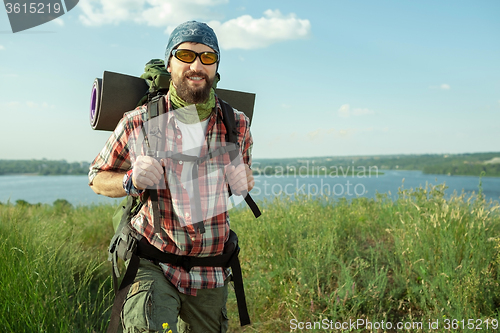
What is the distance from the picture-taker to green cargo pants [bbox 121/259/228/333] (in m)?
1.94

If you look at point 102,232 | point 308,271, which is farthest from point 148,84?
point 102,232

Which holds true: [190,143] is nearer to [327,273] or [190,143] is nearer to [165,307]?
[165,307]

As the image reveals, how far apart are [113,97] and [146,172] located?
2.83 feet

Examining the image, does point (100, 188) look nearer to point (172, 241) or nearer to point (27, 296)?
point (172, 241)

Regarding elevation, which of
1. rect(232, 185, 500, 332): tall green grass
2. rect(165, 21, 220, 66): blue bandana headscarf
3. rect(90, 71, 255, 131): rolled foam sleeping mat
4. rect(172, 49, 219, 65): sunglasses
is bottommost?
rect(232, 185, 500, 332): tall green grass

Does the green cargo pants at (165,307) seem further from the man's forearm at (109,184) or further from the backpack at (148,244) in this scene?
the man's forearm at (109,184)

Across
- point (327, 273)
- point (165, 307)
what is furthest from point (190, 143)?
point (327, 273)

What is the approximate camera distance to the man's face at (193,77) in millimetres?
2179

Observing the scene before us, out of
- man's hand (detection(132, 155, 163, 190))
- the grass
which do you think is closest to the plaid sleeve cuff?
man's hand (detection(132, 155, 163, 190))

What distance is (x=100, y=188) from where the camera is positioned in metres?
2.19

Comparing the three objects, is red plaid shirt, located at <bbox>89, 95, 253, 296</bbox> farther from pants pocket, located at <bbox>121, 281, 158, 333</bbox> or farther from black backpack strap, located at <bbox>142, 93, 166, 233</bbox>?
pants pocket, located at <bbox>121, 281, 158, 333</bbox>

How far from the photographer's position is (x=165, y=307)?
2.01 m

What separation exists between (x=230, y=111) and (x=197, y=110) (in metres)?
0.22

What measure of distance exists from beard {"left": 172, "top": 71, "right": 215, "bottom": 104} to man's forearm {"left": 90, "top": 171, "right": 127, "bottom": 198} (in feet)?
2.12
